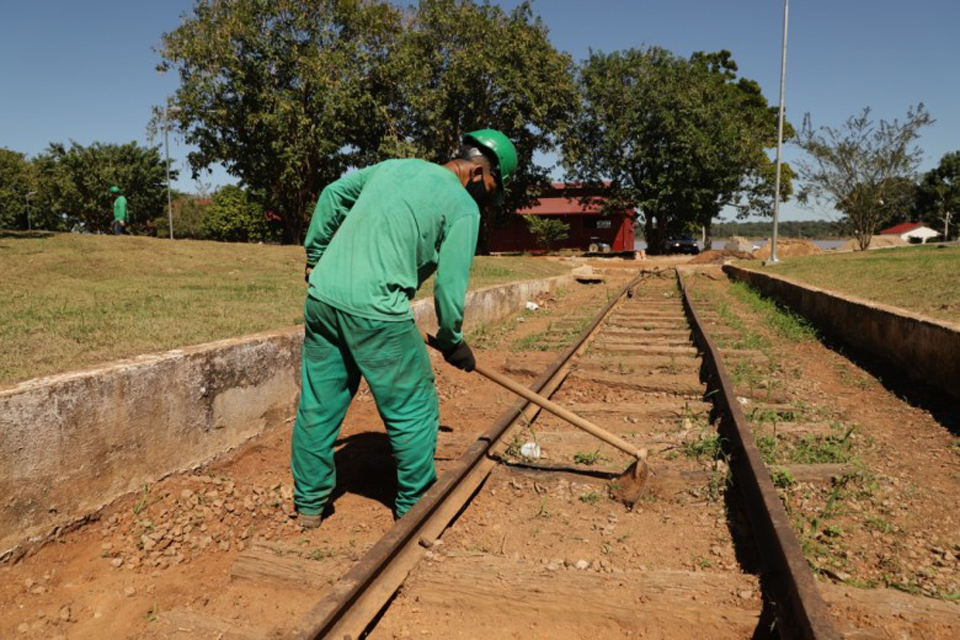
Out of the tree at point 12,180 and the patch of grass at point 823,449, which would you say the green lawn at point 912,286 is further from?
the tree at point 12,180

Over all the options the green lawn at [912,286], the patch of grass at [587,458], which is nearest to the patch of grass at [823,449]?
the patch of grass at [587,458]

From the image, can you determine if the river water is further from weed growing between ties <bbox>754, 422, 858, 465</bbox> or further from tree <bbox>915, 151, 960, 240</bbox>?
weed growing between ties <bbox>754, 422, 858, 465</bbox>

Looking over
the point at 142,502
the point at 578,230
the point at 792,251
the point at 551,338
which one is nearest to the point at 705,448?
the point at 142,502

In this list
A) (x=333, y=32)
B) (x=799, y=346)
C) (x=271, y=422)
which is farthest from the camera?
(x=333, y=32)

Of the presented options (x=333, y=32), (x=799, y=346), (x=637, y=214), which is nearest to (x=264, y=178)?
(x=333, y=32)

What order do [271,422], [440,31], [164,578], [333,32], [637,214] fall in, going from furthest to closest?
1. [637,214]
2. [440,31]
3. [333,32]
4. [271,422]
5. [164,578]

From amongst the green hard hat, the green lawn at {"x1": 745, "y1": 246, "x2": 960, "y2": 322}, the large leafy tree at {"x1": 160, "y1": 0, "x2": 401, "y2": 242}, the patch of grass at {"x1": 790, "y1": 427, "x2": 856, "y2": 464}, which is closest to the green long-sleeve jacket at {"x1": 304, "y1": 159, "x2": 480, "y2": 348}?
the green hard hat

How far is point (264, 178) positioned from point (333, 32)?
6.03 meters

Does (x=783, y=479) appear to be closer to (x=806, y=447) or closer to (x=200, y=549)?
(x=806, y=447)

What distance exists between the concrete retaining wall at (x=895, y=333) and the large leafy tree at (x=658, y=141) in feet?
78.0

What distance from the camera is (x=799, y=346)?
24.8 feet

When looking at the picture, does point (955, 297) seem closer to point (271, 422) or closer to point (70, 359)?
point (271, 422)

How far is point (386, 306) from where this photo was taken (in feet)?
9.34

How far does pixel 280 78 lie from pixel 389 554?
25.0 m
